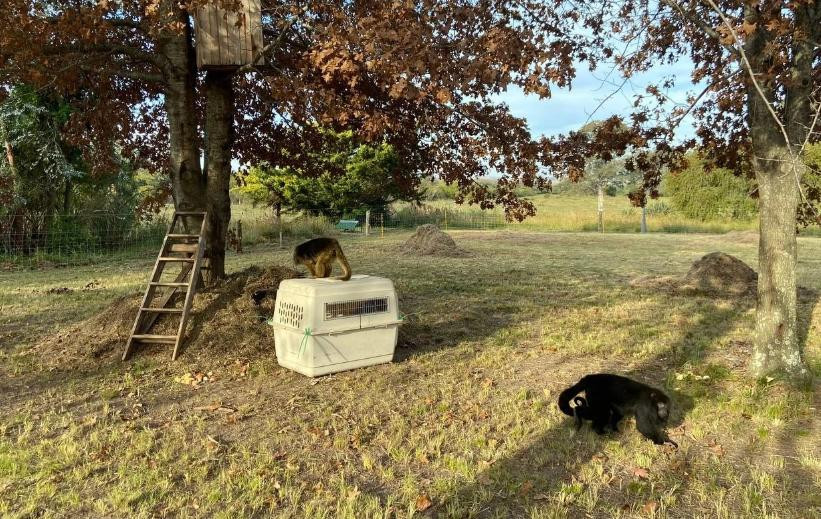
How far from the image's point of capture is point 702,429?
4.19 m

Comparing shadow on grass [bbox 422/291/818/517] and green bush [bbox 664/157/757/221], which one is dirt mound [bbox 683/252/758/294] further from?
green bush [bbox 664/157/757/221]

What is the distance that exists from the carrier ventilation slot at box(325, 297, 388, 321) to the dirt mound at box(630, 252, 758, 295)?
7173mm

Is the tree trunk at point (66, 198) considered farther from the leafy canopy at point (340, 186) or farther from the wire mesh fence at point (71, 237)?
the leafy canopy at point (340, 186)

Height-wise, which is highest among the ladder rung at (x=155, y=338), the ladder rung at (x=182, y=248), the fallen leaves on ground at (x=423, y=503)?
the ladder rung at (x=182, y=248)

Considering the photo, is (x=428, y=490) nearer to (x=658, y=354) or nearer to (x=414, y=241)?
(x=658, y=354)

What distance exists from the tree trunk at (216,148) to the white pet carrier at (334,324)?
7.54 ft

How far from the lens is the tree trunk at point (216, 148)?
24.1 feet

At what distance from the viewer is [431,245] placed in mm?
17625

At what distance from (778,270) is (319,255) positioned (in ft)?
14.3

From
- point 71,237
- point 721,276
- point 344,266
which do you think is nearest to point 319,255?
point 344,266

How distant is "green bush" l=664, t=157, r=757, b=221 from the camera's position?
3212 cm

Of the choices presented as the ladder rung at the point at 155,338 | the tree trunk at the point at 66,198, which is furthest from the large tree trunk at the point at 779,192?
the tree trunk at the point at 66,198

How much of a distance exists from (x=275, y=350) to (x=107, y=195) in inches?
641

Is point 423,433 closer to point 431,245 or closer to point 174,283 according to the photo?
point 174,283
